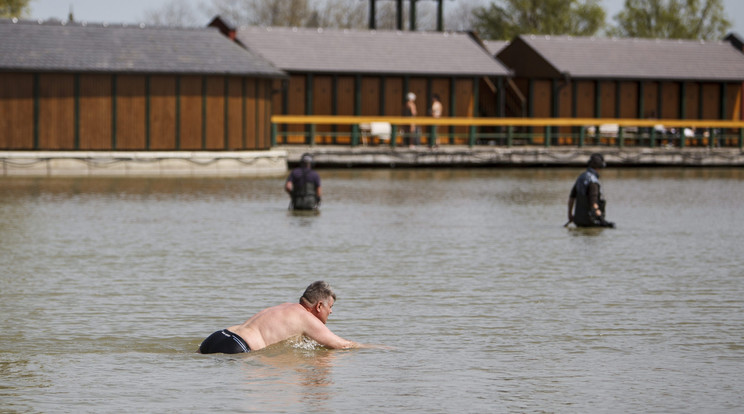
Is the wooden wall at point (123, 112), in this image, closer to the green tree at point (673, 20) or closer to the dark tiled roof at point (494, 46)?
the dark tiled roof at point (494, 46)

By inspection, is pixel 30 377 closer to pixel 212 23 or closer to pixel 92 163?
pixel 92 163

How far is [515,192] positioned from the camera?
1325 inches

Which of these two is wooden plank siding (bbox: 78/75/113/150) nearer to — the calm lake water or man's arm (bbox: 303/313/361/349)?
the calm lake water

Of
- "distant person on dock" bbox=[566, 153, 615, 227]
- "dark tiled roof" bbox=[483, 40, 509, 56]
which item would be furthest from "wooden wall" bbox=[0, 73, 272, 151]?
"dark tiled roof" bbox=[483, 40, 509, 56]

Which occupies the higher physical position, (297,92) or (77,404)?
(297,92)

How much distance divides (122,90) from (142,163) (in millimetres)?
2283

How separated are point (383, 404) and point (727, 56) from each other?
Answer: 48779 millimetres

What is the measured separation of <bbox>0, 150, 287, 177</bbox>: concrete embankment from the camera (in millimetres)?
39125

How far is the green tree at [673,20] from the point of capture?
268 feet

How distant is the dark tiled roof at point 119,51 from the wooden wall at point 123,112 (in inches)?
18.9

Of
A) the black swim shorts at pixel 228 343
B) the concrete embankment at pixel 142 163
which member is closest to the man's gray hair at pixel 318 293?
the black swim shorts at pixel 228 343

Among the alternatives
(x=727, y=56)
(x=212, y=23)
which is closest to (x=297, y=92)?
(x=212, y=23)

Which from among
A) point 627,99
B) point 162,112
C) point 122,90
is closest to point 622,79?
point 627,99

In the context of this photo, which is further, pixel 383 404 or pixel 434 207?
pixel 434 207
